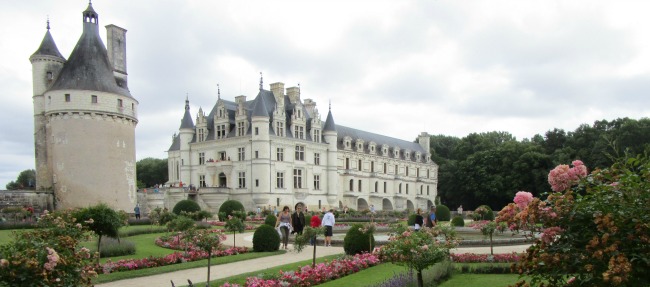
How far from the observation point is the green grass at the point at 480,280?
34.8ft

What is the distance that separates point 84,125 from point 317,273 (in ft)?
86.0

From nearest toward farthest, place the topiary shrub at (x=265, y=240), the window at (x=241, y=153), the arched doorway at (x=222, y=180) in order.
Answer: the topiary shrub at (x=265, y=240), the window at (x=241, y=153), the arched doorway at (x=222, y=180)

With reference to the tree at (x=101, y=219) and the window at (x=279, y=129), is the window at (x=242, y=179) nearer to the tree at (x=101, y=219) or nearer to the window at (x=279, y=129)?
the window at (x=279, y=129)

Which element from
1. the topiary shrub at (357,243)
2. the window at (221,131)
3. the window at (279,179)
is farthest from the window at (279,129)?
the topiary shrub at (357,243)

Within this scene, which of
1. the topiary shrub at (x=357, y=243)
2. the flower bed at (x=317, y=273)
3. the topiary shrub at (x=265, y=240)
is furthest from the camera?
the topiary shrub at (x=265, y=240)

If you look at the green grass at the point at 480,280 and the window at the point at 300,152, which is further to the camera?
the window at the point at 300,152

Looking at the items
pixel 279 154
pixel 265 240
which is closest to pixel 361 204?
pixel 279 154

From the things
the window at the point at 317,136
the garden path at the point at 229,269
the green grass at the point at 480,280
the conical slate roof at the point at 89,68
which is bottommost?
the garden path at the point at 229,269

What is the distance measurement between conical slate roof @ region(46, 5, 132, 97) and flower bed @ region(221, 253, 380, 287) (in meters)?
25.6

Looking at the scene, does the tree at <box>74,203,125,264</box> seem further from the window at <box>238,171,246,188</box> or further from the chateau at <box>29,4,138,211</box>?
the window at <box>238,171,246,188</box>

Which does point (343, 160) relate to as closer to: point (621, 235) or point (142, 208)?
point (142, 208)

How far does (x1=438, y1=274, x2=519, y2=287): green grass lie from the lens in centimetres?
1059

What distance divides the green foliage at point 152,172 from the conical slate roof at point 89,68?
151 feet

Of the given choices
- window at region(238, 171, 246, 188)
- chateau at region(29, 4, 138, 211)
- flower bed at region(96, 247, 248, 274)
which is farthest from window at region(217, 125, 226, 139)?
flower bed at region(96, 247, 248, 274)
